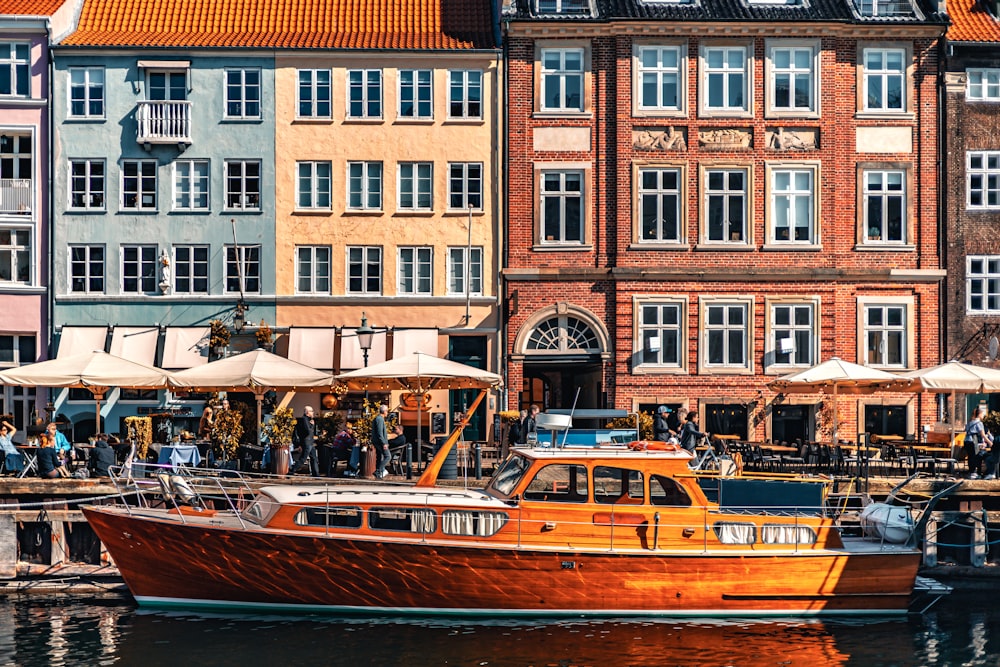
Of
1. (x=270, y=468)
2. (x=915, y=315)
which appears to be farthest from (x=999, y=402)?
(x=270, y=468)

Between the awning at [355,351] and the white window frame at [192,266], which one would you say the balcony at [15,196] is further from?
the awning at [355,351]

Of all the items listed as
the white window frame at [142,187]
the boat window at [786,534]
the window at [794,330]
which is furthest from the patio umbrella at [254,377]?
the window at [794,330]

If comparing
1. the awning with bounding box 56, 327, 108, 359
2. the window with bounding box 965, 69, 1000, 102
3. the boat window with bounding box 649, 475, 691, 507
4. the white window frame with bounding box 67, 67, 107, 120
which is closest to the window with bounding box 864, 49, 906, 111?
the window with bounding box 965, 69, 1000, 102

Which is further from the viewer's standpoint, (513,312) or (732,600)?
(513,312)

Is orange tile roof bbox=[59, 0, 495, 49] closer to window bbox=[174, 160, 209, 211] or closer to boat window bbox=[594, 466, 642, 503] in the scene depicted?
window bbox=[174, 160, 209, 211]

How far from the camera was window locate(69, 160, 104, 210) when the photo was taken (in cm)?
3738

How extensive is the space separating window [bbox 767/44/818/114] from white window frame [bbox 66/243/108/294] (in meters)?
19.2

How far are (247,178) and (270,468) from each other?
499 inches

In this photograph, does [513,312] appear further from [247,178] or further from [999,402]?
[999,402]

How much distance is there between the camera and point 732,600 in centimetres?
2156

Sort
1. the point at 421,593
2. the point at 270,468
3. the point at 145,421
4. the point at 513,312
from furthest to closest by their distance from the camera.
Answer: the point at 513,312 < the point at 145,421 < the point at 270,468 < the point at 421,593

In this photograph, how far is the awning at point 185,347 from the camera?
36219mm

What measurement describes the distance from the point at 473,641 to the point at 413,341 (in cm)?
1703

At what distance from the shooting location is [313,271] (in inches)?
1467
